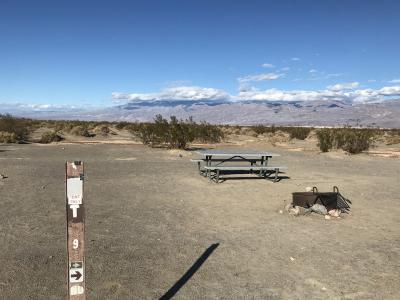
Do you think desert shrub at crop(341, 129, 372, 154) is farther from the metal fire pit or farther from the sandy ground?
the metal fire pit

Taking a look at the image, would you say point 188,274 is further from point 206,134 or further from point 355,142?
point 206,134

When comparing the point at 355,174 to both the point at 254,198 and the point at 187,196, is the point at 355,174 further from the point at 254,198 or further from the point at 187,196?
the point at 187,196

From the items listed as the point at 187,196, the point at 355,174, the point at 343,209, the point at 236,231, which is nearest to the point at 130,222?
Answer: the point at 236,231

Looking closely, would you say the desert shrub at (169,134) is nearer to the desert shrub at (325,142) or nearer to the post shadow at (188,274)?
the desert shrub at (325,142)

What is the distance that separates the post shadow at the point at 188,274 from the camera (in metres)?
5.30

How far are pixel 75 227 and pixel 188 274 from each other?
2.38 m

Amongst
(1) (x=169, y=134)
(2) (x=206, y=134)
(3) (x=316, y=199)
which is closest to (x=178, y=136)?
(1) (x=169, y=134)

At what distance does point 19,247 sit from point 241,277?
11.3ft

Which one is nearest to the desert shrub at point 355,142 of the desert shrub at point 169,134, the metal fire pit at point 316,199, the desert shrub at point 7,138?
the desert shrub at point 169,134

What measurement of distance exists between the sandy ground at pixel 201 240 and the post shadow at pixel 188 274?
60 millimetres

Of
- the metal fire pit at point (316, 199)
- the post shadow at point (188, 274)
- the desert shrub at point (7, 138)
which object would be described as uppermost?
the desert shrub at point (7, 138)

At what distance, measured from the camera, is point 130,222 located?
8.48 metres

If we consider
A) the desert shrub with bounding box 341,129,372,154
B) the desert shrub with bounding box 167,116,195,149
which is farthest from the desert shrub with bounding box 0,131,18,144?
the desert shrub with bounding box 341,129,372,154

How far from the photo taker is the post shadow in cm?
530
